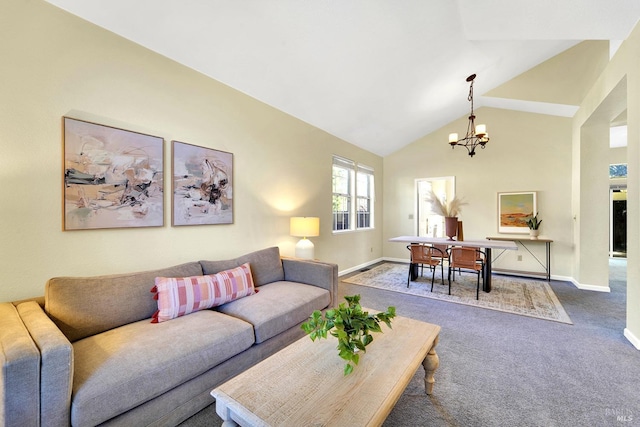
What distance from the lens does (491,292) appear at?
155 inches

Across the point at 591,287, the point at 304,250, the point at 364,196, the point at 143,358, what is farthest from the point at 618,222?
the point at 143,358

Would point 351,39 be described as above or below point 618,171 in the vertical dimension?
above

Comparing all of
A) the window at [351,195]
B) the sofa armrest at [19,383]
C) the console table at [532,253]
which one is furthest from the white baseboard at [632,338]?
the sofa armrest at [19,383]

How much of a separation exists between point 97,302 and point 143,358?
63 cm

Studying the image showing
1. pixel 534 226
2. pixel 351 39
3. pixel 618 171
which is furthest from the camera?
pixel 618 171

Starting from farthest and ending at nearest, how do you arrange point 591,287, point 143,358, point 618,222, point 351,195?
point 618,222, point 351,195, point 591,287, point 143,358

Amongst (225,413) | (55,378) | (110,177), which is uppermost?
(110,177)

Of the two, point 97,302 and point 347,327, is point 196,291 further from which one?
point 347,327

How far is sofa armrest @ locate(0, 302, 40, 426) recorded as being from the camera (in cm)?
99

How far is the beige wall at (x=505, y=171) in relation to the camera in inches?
184

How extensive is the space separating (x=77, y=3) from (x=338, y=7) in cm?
201

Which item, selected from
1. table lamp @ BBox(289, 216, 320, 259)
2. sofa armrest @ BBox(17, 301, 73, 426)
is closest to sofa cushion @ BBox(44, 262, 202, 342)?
sofa armrest @ BBox(17, 301, 73, 426)

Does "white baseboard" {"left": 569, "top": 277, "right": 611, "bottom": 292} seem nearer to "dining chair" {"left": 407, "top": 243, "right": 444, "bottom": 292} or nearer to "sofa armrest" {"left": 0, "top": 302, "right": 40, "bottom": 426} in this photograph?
"dining chair" {"left": 407, "top": 243, "right": 444, "bottom": 292}

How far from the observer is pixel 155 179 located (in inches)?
89.4
